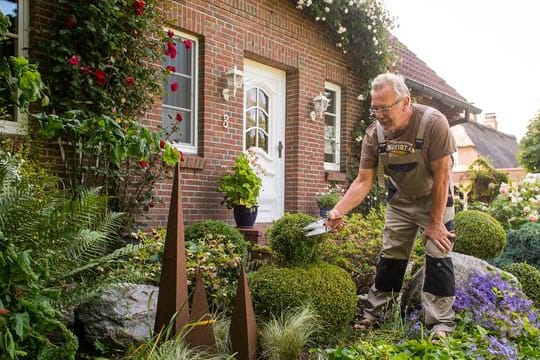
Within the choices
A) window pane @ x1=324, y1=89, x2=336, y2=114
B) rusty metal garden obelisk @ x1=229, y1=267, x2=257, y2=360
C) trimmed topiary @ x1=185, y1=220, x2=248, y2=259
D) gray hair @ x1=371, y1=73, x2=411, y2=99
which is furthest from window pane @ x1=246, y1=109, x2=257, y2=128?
rusty metal garden obelisk @ x1=229, y1=267, x2=257, y2=360

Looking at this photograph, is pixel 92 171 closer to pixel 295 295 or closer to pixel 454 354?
pixel 295 295

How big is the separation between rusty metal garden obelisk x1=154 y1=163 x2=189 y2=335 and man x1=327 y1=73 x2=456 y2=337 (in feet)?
3.69

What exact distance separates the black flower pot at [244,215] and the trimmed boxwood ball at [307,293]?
103 inches

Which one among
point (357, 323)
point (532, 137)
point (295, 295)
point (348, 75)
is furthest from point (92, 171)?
point (532, 137)

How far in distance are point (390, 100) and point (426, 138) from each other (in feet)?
1.15

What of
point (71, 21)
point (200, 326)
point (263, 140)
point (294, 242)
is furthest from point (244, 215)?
point (200, 326)

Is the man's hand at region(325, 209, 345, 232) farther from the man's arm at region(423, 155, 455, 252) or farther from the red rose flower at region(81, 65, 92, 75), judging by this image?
the red rose flower at region(81, 65, 92, 75)

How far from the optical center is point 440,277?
333 centimetres

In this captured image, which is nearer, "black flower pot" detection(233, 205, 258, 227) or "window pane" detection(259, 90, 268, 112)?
"black flower pot" detection(233, 205, 258, 227)

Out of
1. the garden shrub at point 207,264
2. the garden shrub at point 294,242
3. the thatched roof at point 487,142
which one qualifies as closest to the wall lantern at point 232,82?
the garden shrub at point 207,264

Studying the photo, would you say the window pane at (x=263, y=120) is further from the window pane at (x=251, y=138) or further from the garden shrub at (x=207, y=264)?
the garden shrub at (x=207, y=264)

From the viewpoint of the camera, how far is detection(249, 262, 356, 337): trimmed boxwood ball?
11.0ft

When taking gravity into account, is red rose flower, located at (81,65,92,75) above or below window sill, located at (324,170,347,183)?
above

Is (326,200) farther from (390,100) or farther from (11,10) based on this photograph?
(11,10)
